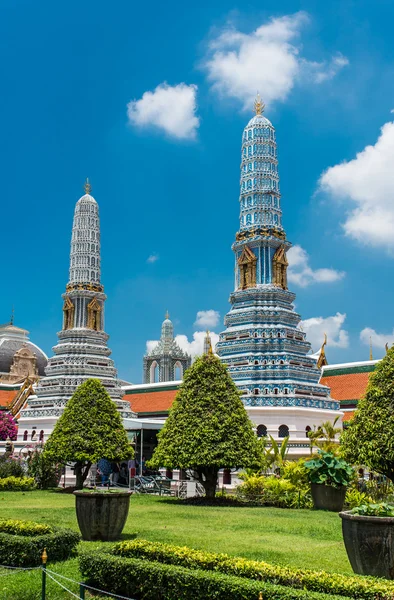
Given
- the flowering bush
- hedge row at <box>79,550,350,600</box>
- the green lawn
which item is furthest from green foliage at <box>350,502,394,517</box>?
the flowering bush

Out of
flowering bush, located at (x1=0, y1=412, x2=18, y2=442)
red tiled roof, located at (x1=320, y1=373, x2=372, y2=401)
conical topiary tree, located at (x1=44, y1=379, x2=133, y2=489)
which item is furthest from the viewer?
flowering bush, located at (x1=0, y1=412, x2=18, y2=442)

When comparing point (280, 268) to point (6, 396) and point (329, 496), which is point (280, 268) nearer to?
point (329, 496)

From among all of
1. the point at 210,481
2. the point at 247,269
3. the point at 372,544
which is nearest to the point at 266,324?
the point at 247,269

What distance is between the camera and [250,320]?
33.8 meters

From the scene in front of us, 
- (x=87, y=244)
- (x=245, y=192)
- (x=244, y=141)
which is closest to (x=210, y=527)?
(x=245, y=192)

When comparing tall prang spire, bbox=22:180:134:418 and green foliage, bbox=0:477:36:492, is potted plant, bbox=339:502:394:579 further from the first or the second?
tall prang spire, bbox=22:180:134:418

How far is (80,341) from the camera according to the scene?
4266cm

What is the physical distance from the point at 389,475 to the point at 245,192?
20653 millimetres

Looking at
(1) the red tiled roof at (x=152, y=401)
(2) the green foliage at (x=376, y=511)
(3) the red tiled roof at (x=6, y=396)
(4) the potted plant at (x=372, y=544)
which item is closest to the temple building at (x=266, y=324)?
(1) the red tiled roof at (x=152, y=401)

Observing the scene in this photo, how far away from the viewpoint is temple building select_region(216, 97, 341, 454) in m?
31.4

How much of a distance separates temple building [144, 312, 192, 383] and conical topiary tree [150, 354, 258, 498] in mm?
47792

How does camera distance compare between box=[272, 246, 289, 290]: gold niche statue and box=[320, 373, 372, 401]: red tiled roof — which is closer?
box=[272, 246, 289, 290]: gold niche statue

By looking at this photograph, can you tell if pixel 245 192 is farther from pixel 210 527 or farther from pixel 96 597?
pixel 96 597

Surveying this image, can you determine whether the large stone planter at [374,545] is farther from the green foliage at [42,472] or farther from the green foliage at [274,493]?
the green foliage at [42,472]
